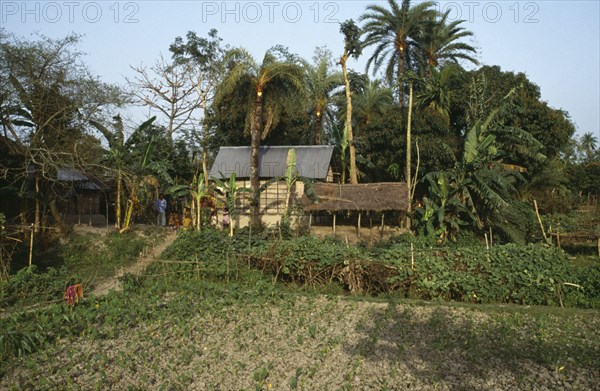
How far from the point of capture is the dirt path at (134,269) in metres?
13.5

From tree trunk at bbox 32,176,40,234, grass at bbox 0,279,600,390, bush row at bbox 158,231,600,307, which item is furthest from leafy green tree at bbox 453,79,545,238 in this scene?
tree trunk at bbox 32,176,40,234

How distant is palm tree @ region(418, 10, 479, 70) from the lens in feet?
86.1

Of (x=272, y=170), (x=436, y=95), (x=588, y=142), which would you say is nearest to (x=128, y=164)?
(x=272, y=170)

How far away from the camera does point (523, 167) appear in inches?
1003

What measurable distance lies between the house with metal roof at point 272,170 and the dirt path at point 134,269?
445cm

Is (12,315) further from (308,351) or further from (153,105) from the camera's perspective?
(153,105)

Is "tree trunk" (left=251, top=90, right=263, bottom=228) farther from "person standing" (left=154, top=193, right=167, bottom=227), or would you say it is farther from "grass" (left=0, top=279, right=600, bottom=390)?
"grass" (left=0, top=279, right=600, bottom=390)

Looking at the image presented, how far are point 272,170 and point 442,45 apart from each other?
10882 mm

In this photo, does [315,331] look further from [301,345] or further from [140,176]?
[140,176]

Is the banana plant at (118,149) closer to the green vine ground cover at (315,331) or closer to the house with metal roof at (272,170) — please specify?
the house with metal roof at (272,170)

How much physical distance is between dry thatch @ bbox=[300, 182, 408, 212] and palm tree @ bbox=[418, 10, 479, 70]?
8.46 metres

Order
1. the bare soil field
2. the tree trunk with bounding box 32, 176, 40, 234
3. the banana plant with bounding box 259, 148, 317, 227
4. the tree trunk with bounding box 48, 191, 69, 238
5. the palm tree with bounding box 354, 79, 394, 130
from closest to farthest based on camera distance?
the bare soil field < the tree trunk with bounding box 32, 176, 40, 234 < the tree trunk with bounding box 48, 191, 69, 238 < the banana plant with bounding box 259, 148, 317, 227 < the palm tree with bounding box 354, 79, 394, 130

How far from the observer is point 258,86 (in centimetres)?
2109

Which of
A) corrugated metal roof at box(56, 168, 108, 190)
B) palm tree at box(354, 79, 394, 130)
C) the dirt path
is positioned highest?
palm tree at box(354, 79, 394, 130)
